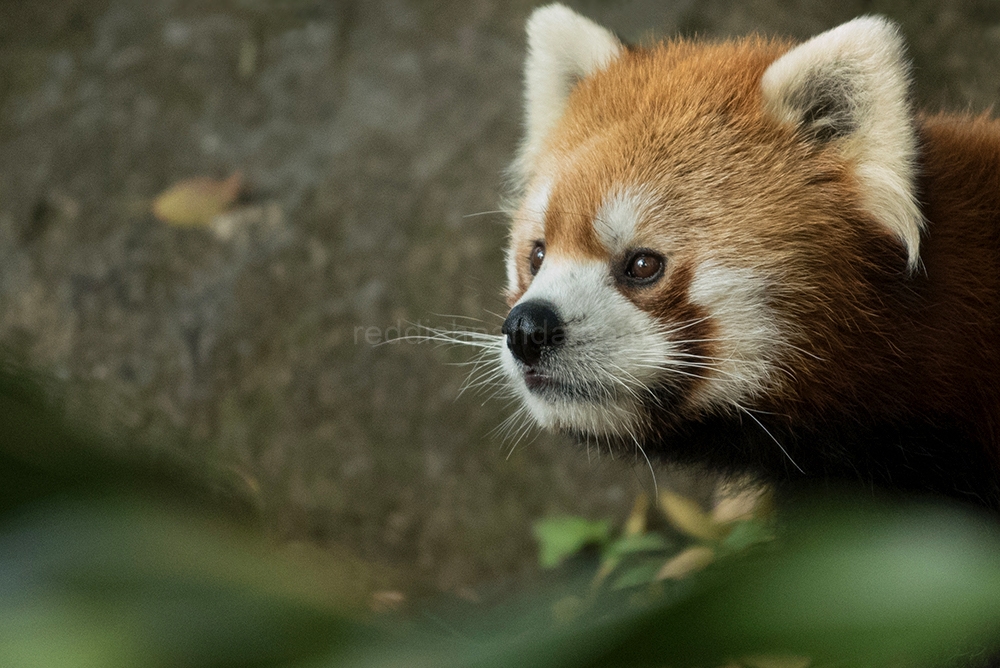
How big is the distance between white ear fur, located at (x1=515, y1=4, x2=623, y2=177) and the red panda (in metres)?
0.33

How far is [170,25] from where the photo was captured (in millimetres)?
3725

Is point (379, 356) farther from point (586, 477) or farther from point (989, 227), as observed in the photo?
point (989, 227)

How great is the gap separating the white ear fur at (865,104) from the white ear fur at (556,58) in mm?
472

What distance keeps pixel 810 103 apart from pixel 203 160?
8.56ft

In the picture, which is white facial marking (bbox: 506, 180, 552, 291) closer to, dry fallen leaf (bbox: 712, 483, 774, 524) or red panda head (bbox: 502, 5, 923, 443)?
red panda head (bbox: 502, 5, 923, 443)

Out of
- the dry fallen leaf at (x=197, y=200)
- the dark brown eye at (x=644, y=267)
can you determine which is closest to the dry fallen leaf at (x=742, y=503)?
the dark brown eye at (x=644, y=267)

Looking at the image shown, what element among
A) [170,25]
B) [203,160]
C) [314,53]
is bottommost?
[203,160]

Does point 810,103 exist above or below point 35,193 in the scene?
below

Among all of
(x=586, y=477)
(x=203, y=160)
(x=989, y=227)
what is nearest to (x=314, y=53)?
(x=203, y=160)

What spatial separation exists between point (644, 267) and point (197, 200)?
2374mm

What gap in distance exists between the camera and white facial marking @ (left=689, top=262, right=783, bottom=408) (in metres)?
1.70

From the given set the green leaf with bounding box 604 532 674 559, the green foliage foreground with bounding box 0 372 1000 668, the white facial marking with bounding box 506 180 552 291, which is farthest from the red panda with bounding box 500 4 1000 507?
the green foliage foreground with bounding box 0 372 1000 668

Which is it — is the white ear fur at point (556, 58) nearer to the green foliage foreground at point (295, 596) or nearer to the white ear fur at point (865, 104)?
the white ear fur at point (865, 104)

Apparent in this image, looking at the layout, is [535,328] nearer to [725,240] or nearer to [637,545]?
[725,240]
